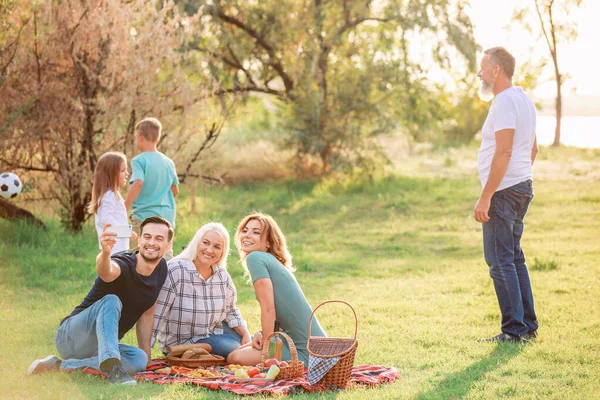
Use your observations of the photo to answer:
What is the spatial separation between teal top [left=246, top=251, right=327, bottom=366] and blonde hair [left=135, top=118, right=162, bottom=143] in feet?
9.29

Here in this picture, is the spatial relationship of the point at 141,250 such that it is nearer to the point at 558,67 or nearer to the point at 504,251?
the point at 504,251

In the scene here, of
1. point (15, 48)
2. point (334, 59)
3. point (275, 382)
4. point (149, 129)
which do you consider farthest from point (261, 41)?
point (275, 382)

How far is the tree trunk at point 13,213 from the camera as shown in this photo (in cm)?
1095

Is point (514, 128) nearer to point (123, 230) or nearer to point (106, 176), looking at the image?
point (123, 230)

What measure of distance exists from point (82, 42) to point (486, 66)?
5915mm

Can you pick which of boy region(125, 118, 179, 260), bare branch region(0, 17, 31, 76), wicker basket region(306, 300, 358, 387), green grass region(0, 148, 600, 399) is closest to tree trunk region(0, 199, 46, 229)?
green grass region(0, 148, 600, 399)

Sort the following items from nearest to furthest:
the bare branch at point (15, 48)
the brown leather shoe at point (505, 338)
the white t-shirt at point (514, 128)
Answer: the white t-shirt at point (514, 128) < the brown leather shoe at point (505, 338) < the bare branch at point (15, 48)

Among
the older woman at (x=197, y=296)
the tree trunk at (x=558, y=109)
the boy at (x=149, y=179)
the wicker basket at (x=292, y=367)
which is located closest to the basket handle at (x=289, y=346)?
the wicker basket at (x=292, y=367)

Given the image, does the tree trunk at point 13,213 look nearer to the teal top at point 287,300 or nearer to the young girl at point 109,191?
the young girl at point 109,191

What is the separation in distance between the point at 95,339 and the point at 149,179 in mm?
2877

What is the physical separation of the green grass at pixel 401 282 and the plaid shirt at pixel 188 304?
2.30 ft

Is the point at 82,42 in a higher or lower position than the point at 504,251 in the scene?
higher

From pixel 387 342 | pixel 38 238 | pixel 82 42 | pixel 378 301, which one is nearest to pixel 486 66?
pixel 387 342

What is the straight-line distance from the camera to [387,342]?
21.2 ft
